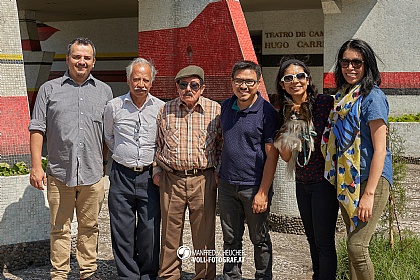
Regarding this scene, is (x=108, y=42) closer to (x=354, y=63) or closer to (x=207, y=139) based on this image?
(x=207, y=139)

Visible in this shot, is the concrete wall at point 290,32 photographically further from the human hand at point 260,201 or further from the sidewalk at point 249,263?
the human hand at point 260,201

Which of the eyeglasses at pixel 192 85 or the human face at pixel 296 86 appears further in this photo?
the eyeglasses at pixel 192 85

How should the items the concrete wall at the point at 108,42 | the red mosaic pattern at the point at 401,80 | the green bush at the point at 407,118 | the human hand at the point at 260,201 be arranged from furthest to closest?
1. the concrete wall at the point at 108,42
2. the red mosaic pattern at the point at 401,80
3. the green bush at the point at 407,118
4. the human hand at the point at 260,201

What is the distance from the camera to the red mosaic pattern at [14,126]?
531 centimetres

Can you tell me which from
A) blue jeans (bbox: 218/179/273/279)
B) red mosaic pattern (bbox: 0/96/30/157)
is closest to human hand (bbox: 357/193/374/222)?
blue jeans (bbox: 218/179/273/279)

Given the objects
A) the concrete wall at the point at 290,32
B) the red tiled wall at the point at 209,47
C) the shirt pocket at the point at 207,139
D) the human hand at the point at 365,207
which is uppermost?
the concrete wall at the point at 290,32

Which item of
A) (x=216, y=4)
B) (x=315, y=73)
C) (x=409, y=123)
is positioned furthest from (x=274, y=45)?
(x=216, y=4)

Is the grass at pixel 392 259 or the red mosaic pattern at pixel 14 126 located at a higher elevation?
the red mosaic pattern at pixel 14 126

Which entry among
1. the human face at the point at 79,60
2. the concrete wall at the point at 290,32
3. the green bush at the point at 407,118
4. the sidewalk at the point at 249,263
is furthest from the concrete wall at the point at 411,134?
the human face at the point at 79,60

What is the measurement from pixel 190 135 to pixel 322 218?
1137 millimetres

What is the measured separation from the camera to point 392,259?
4715 millimetres

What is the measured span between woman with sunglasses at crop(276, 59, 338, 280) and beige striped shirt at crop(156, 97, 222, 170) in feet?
2.06

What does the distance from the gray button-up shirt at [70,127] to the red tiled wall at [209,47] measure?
3.13 meters

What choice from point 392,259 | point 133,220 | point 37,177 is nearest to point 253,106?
point 133,220
